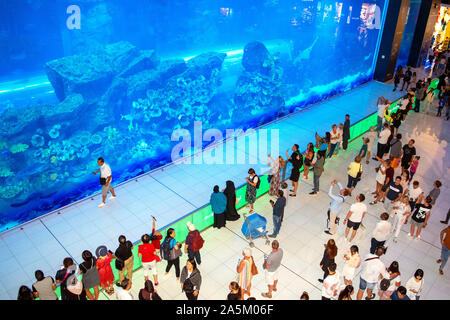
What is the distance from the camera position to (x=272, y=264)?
5.98 meters

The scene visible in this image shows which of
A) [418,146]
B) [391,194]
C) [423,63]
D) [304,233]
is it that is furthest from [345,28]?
[304,233]

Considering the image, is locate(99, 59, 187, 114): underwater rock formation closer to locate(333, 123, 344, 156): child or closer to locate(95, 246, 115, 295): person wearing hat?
locate(95, 246, 115, 295): person wearing hat

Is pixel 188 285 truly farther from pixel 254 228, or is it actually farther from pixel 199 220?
pixel 254 228

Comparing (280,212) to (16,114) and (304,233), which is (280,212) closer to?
(304,233)

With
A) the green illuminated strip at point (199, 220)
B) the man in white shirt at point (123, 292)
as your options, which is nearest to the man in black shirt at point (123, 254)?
the green illuminated strip at point (199, 220)

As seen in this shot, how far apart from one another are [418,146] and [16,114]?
12950 mm

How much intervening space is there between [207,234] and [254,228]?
114cm

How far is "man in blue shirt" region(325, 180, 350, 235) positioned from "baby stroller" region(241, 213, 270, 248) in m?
1.52

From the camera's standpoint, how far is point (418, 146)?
1280cm

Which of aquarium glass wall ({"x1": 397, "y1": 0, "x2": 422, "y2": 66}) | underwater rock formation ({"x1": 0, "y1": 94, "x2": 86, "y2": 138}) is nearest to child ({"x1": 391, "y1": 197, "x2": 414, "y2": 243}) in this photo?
underwater rock formation ({"x1": 0, "y1": 94, "x2": 86, "y2": 138})

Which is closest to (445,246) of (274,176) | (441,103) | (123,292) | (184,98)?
(274,176)

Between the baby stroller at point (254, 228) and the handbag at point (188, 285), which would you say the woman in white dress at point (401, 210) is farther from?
the handbag at point (188, 285)

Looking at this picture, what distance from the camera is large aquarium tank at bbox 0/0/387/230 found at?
25.7 feet
